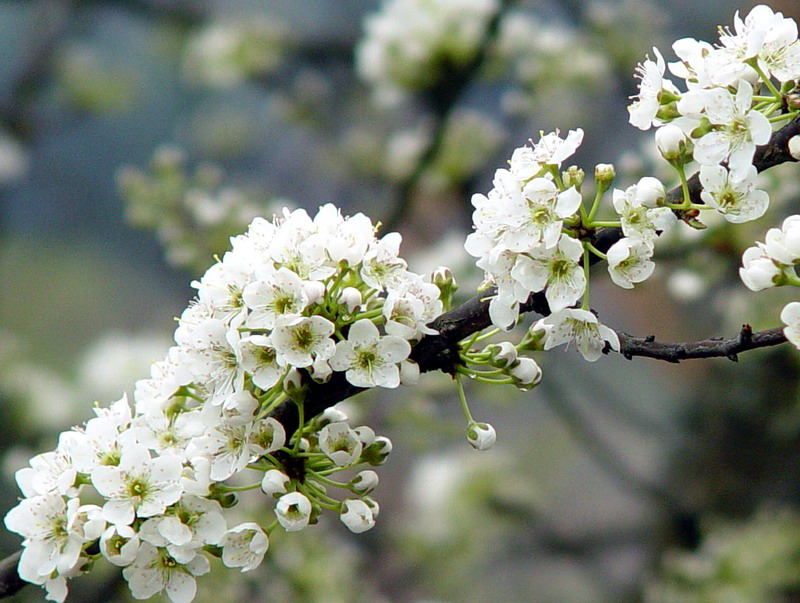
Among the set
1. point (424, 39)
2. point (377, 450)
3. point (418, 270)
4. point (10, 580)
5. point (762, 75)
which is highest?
point (424, 39)

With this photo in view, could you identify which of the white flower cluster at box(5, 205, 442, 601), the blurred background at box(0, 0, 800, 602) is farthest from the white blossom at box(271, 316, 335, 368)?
the blurred background at box(0, 0, 800, 602)

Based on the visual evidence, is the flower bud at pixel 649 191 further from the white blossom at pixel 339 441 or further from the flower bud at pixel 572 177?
the white blossom at pixel 339 441

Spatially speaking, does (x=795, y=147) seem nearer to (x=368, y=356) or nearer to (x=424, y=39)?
(x=368, y=356)

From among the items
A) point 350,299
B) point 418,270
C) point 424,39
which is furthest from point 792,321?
point 418,270

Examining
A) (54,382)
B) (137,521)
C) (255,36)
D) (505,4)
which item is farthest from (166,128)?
(137,521)

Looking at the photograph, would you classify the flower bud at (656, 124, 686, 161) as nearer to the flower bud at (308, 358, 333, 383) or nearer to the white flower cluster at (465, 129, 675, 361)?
the white flower cluster at (465, 129, 675, 361)

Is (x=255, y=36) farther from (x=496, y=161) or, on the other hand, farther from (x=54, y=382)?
(x=54, y=382)
